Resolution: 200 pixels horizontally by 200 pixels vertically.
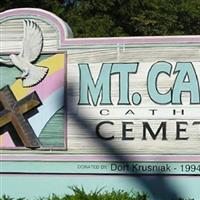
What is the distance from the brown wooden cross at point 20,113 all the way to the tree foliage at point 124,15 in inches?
272

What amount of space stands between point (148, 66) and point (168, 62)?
285 millimetres

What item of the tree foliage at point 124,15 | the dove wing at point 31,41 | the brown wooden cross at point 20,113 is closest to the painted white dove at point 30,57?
the dove wing at point 31,41

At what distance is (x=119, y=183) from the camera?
34.3ft

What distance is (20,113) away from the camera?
10867 millimetres

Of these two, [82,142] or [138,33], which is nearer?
[82,142]

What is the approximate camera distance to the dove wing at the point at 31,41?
10.8 metres

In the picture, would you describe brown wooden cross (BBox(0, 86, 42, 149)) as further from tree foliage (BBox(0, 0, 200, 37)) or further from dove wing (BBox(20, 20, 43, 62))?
tree foliage (BBox(0, 0, 200, 37))

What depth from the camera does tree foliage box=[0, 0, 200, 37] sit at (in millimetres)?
18422

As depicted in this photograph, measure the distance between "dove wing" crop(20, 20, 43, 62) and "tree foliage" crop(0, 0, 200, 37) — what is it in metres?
6.77

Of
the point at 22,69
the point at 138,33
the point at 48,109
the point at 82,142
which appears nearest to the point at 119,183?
the point at 82,142

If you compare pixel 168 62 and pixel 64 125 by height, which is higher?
pixel 168 62

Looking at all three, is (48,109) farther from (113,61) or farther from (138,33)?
(138,33)

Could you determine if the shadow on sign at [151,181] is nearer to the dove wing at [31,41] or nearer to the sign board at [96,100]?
the sign board at [96,100]

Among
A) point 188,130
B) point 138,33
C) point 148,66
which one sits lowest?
point 188,130
